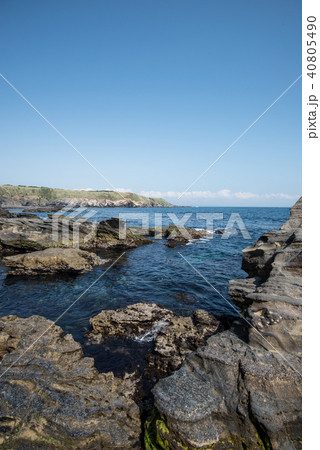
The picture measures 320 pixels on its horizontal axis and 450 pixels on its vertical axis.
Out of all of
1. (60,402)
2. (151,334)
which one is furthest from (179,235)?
(60,402)

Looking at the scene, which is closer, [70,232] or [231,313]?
[231,313]

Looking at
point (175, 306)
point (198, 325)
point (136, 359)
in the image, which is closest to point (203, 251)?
point (175, 306)

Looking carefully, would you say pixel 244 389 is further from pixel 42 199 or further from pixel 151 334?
pixel 42 199

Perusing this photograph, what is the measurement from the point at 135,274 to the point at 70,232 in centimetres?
1373

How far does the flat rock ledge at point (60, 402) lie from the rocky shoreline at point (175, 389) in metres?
0.02

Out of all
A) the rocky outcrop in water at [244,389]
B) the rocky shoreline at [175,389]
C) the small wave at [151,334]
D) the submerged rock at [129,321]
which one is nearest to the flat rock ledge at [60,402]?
the rocky shoreline at [175,389]

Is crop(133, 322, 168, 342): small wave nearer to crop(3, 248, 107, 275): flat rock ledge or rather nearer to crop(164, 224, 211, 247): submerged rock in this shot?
crop(3, 248, 107, 275): flat rock ledge

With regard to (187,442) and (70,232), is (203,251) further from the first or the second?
(187,442)

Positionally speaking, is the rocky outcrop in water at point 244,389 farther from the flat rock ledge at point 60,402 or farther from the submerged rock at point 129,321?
the submerged rock at point 129,321

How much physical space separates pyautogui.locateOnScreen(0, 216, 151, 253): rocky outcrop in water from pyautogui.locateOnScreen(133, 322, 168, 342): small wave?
59.6 ft

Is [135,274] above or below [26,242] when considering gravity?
below

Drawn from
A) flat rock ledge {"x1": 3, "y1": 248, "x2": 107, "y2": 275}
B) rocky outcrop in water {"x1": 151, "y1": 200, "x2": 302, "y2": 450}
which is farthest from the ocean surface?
rocky outcrop in water {"x1": 151, "y1": 200, "x2": 302, "y2": 450}

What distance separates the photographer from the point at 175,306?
1312cm

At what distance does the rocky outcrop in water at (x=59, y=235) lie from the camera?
24125 millimetres
